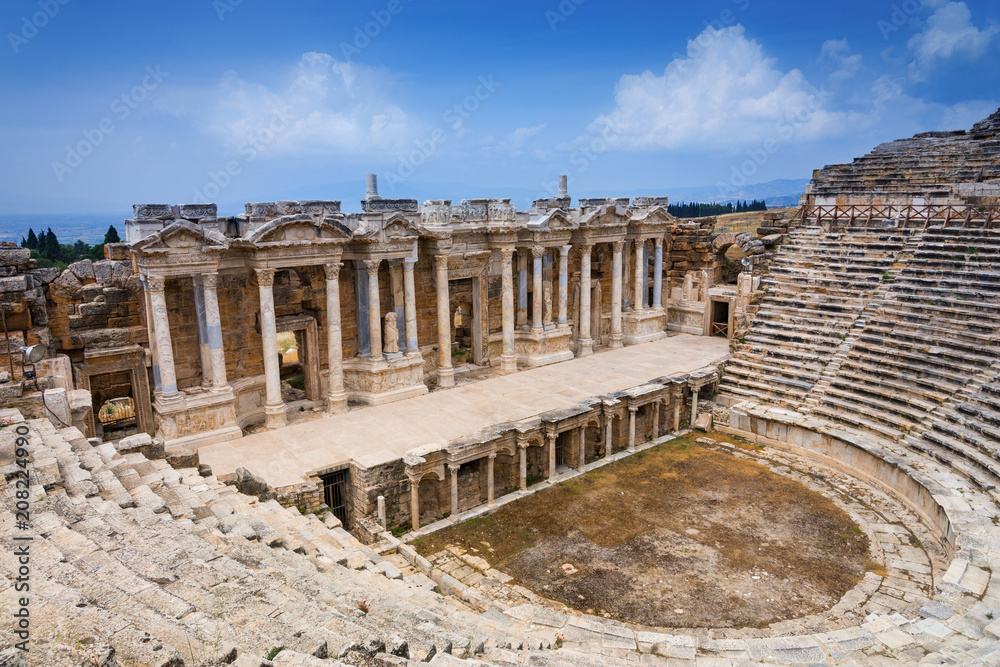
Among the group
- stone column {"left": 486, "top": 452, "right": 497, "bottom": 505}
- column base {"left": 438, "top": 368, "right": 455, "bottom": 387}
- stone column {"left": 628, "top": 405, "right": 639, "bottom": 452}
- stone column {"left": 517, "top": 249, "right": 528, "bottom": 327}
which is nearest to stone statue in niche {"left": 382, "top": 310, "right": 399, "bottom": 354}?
column base {"left": 438, "top": 368, "right": 455, "bottom": 387}

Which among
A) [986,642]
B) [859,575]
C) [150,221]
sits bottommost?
[859,575]

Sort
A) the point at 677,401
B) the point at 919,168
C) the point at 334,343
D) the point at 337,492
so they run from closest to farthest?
the point at 337,492
the point at 334,343
the point at 677,401
the point at 919,168

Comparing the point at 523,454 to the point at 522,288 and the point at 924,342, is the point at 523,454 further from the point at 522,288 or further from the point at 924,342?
the point at 924,342

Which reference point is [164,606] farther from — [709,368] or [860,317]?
[860,317]

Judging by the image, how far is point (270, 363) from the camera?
17.1 metres

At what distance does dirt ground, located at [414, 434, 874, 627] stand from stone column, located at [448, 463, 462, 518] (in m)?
0.52

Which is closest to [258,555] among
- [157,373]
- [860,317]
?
[157,373]

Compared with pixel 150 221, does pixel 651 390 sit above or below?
below

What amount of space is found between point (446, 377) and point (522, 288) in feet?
15.2

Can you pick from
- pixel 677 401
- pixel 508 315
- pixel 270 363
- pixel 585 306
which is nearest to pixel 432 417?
pixel 270 363

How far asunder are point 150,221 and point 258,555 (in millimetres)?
9274

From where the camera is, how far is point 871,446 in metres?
16.4

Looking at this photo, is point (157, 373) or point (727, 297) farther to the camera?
point (727, 297)

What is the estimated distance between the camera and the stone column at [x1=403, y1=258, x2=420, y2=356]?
19.5 m
